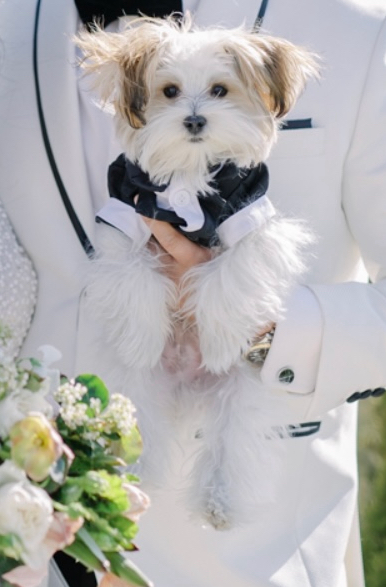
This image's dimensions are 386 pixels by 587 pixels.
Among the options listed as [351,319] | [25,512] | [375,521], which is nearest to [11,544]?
[25,512]

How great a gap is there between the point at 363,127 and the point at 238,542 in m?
0.93

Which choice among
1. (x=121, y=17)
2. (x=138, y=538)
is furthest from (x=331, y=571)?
(x=121, y=17)

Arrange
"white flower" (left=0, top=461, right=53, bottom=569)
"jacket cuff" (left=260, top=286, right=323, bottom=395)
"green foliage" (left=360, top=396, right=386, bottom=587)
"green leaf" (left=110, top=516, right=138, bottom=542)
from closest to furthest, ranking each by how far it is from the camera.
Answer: "white flower" (left=0, top=461, right=53, bottom=569) < "green leaf" (left=110, top=516, right=138, bottom=542) < "jacket cuff" (left=260, top=286, right=323, bottom=395) < "green foliage" (left=360, top=396, right=386, bottom=587)

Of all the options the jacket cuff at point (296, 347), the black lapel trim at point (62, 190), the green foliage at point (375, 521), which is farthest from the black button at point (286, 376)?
the green foliage at point (375, 521)

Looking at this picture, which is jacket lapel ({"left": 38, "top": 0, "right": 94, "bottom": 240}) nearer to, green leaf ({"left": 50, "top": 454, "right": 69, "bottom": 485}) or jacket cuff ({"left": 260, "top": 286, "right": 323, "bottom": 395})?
jacket cuff ({"left": 260, "top": 286, "right": 323, "bottom": 395})

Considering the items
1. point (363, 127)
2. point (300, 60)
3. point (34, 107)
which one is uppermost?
point (300, 60)

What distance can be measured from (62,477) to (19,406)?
0.11m

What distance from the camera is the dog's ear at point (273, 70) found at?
2104 millimetres

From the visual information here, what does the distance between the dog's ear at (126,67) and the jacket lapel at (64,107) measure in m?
0.32

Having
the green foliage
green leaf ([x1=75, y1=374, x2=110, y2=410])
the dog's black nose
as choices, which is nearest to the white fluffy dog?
the dog's black nose

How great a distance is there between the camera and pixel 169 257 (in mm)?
2383

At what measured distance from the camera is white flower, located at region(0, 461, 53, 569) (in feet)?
4.38

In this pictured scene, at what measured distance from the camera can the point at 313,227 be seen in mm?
2457

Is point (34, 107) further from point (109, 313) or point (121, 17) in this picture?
point (109, 313)
